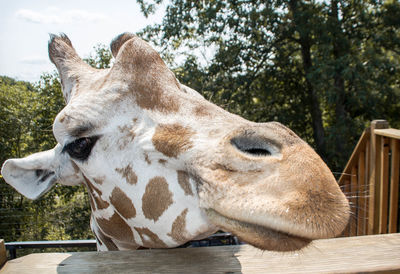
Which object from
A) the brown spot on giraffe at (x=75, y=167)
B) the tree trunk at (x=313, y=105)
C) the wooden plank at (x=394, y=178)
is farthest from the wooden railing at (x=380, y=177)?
the tree trunk at (x=313, y=105)

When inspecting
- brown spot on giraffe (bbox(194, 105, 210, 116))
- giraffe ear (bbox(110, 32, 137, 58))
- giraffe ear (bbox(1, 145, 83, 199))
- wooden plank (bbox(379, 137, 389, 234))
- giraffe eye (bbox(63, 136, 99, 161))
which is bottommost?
wooden plank (bbox(379, 137, 389, 234))

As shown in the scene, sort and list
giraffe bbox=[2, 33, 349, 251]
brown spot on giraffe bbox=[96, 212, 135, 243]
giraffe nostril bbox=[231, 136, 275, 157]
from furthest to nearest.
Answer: brown spot on giraffe bbox=[96, 212, 135, 243] → giraffe nostril bbox=[231, 136, 275, 157] → giraffe bbox=[2, 33, 349, 251]

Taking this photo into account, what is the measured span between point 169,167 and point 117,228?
55 cm

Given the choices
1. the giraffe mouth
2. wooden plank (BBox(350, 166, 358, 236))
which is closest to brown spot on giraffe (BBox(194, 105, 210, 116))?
the giraffe mouth

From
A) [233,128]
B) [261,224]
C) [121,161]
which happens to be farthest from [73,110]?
[261,224]

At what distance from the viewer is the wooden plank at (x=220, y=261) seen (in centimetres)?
120

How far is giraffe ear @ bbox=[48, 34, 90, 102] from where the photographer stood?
6.06ft

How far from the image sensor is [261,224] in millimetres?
1002

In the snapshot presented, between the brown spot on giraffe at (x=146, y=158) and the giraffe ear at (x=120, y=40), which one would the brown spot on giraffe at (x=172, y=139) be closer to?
the brown spot on giraffe at (x=146, y=158)

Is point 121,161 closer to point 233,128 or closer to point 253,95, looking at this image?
point 233,128

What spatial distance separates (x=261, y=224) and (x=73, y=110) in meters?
1.01

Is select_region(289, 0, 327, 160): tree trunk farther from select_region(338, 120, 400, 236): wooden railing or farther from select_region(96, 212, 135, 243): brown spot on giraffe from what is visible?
select_region(96, 212, 135, 243): brown spot on giraffe

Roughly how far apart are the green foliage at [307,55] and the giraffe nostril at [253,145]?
277 inches

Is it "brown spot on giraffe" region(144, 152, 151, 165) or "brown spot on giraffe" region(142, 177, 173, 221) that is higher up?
"brown spot on giraffe" region(144, 152, 151, 165)
